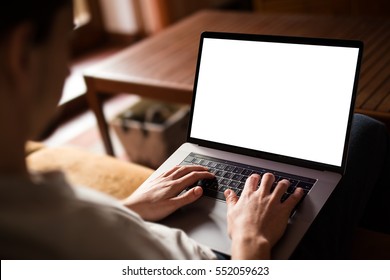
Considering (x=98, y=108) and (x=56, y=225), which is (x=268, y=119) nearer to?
(x=56, y=225)

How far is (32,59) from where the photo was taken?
24.1 inches

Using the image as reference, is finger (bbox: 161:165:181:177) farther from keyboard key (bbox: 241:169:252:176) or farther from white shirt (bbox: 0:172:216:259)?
white shirt (bbox: 0:172:216:259)

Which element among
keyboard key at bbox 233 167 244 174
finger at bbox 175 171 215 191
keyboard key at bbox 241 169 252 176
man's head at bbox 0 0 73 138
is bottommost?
keyboard key at bbox 241 169 252 176

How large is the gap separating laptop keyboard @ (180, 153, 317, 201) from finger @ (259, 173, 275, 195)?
39 mm

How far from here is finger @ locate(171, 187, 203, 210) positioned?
3.10 feet

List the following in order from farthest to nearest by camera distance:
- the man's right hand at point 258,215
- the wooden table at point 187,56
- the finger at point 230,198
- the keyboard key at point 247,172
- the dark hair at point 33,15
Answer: the wooden table at point 187,56 → the keyboard key at point 247,172 → the finger at point 230,198 → the man's right hand at point 258,215 → the dark hair at point 33,15

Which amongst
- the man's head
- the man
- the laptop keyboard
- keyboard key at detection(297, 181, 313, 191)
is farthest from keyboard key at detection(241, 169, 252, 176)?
the man's head

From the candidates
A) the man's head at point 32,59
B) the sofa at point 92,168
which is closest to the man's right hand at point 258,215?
the man's head at point 32,59

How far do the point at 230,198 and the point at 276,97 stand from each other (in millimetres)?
257

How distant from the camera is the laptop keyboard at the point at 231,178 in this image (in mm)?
967

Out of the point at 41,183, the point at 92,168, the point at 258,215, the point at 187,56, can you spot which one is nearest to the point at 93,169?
the point at 92,168

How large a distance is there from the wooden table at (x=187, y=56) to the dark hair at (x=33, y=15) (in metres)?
0.95

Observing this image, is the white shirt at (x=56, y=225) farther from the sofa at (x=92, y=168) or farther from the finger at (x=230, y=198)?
the sofa at (x=92, y=168)
